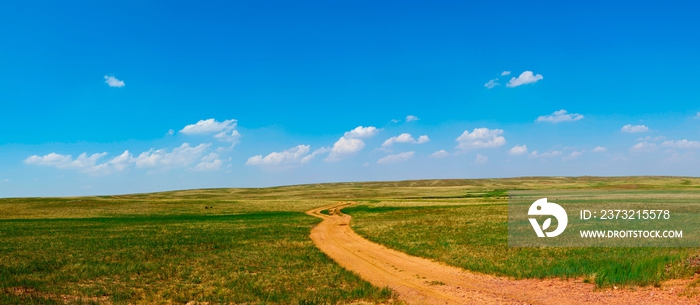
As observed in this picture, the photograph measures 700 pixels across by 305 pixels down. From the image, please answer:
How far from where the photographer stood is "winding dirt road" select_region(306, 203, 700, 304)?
14898mm

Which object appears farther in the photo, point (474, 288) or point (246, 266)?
point (246, 266)

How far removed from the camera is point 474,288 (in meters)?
17.2

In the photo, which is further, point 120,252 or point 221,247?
point 221,247

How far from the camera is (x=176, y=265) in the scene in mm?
23391

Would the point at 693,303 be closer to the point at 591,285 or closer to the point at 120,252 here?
the point at 591,285

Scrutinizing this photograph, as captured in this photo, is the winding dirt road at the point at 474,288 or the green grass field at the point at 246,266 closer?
the winding dirt road at the point at 474,288

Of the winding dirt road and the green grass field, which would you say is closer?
the winding dirt road

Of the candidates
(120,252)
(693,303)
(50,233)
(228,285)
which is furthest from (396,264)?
(50,233)

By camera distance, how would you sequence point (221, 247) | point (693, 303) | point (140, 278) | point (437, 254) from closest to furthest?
point (693, 303) → point (140, 278) → point (437, 254) → point (221, 247)

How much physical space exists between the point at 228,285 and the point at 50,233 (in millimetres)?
33634

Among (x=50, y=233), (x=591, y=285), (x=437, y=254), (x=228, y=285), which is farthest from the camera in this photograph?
(x=50, y=233)

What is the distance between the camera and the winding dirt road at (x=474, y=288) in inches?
587

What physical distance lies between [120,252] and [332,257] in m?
15.7

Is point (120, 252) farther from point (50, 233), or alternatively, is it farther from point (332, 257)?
point (50, 233)
